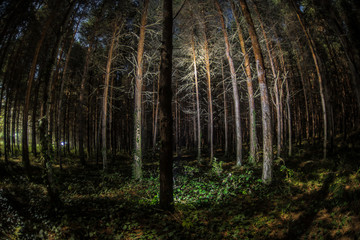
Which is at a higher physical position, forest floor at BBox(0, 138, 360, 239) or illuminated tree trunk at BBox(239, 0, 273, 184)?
illuminated tree trunk at BBox(239, 0, 273, 184)

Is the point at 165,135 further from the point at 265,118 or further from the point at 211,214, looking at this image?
the point at 265,118

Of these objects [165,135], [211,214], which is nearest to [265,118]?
[211,214]

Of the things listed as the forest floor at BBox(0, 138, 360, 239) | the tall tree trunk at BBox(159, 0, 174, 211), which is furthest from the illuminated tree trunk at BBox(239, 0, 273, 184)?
the tall tree trunk at BBox(159, 0, 174, 211)

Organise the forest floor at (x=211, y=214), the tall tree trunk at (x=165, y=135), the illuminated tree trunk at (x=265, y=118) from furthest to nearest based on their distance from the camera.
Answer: the illuminated tree trunk at (x=265, y=118) < the tall tree trunk at (x=165, y=135) < the forest floor at (x=211, y=214)

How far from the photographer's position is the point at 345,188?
430 centimetres

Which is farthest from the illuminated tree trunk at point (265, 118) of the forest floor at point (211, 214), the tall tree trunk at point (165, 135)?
the tall tree trunk at point (165, 135)

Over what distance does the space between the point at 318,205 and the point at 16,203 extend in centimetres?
887

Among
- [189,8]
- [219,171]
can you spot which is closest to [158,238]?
[219,171]

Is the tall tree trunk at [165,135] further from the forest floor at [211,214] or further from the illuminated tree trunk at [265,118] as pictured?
the illuminated tree trunk at [265,118]

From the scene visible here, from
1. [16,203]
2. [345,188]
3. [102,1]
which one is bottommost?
[16,203]

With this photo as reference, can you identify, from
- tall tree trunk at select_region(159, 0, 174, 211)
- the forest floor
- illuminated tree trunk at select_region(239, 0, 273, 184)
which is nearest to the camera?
the forest floor

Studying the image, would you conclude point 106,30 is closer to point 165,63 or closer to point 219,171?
point 165,63

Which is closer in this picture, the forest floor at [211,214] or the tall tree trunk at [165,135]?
the forest floor at [211,214]

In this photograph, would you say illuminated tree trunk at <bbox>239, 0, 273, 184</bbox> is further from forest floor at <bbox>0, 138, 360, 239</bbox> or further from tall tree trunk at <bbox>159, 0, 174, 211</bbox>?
tall tree trunk at <bbox>159, 0, 174, 211</bbox>
